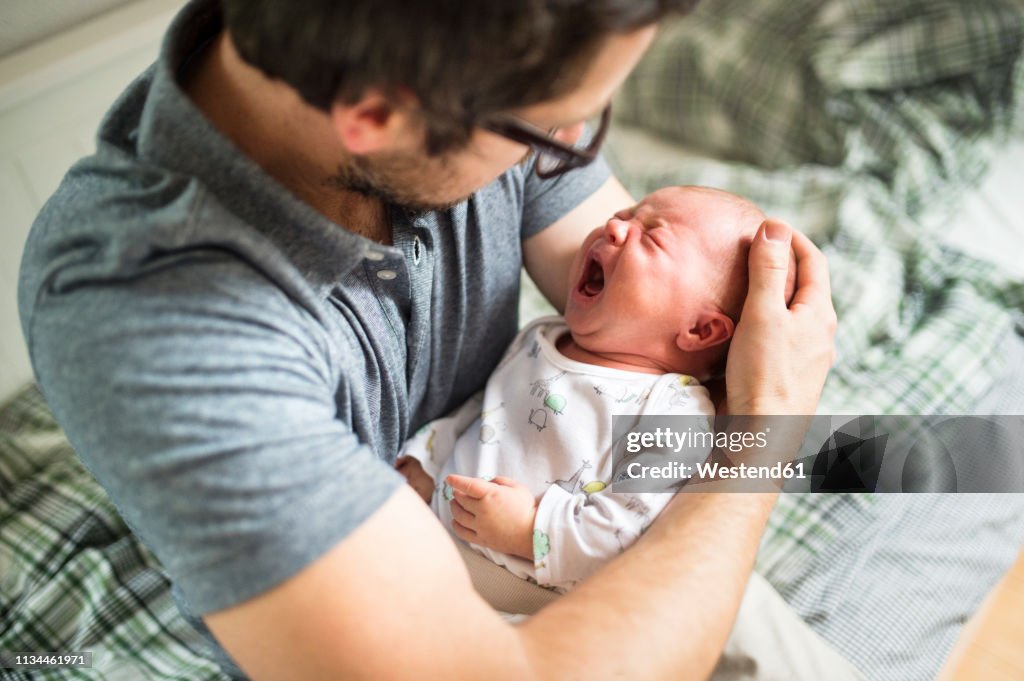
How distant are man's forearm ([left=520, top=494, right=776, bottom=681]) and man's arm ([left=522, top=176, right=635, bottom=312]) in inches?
16.9

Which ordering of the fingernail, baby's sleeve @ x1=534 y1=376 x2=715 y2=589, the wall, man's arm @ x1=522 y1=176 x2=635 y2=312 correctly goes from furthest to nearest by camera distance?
the wall, man's arm @ x1=522 y1=176 x2=635 y2=312, the fingernail, baby's sleeve @ x1=534 y1=376 x2=715 y2=589

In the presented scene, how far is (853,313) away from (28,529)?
5.19 feet

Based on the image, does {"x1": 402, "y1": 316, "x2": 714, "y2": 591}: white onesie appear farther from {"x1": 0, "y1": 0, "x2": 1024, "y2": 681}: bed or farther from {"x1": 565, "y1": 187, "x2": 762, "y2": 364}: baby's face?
{"x1": 0, "y1": 0, "x2": 1024, "y2": 681}: bed

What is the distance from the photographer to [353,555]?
718 mm

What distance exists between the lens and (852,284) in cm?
165

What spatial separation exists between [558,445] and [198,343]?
52 cm

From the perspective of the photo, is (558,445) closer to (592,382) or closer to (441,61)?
(592,382)

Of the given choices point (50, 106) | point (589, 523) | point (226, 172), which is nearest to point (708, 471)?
point (589, 523)

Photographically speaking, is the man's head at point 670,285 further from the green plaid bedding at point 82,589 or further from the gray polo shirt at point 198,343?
the green plaid bedding at point 82,589

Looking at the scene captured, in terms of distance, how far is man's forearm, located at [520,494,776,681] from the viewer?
800 millimetres

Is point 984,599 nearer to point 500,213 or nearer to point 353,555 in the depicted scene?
point 500,213

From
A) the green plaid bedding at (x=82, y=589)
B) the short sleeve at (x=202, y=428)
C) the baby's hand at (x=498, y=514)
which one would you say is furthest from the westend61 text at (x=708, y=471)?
the green plaid bedding at (x=82, y=589)

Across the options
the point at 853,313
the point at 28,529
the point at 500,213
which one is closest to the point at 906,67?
the point at 853,313

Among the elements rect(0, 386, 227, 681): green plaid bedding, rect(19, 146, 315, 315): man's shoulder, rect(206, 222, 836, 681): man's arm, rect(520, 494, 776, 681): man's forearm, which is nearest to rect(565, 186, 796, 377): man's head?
rect(206, 222, 836, 681): man's arm
